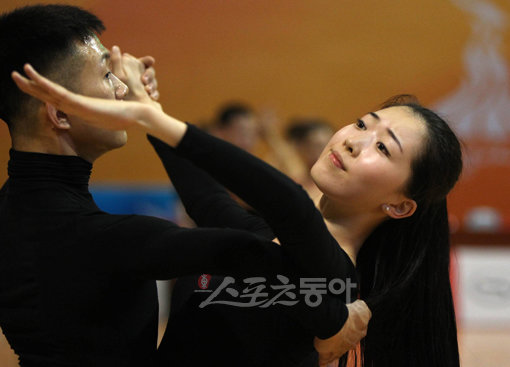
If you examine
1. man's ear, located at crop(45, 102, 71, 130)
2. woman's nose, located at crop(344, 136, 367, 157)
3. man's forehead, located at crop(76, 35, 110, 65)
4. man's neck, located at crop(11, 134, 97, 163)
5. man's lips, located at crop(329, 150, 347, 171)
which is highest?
man's forehead, located at crop(76, 35, 110, 65)

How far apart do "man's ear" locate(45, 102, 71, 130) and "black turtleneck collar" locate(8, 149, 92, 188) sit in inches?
2.9

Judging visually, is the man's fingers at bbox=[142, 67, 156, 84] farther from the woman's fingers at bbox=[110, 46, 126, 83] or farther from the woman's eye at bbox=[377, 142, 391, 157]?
the woman's eye at bbox=[377, 142, 391, 157]

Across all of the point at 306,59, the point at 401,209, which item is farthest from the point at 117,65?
the point at 306,59

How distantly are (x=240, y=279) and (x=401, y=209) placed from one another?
608 mm

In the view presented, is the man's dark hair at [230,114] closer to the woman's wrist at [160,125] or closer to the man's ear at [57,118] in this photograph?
the man's ear at [57,118]

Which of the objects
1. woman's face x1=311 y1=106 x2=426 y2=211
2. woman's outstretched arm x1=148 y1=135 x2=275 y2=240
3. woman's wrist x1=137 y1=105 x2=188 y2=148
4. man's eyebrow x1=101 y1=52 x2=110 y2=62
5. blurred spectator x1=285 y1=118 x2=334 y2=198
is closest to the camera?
woman's wrist x1=137 y1=105 x2=188 y2=148

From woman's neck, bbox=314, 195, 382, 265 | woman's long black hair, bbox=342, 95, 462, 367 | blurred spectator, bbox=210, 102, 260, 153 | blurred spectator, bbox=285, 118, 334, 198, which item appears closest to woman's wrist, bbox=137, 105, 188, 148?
woman's neck, bbox=314, 195, 382, 265

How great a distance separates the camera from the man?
1.57 m

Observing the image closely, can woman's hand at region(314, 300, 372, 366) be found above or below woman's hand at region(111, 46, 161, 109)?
below

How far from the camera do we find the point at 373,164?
194 centimetres

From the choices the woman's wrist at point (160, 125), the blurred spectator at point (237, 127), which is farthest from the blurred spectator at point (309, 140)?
the woman's wrist at point (160, 125)

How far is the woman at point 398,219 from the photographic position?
77.1 inches

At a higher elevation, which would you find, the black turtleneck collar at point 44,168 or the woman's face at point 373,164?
the woman's face at point 373,164

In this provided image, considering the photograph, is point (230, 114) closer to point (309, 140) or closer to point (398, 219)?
point (309, 140)
